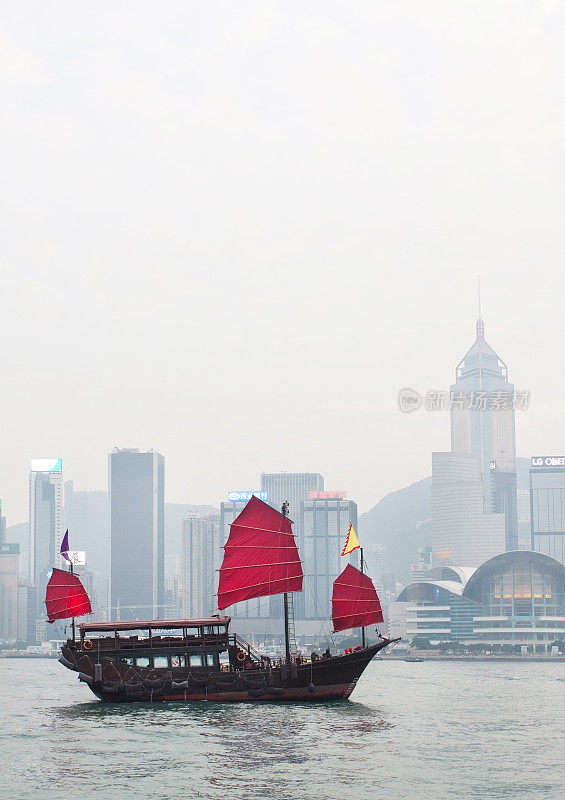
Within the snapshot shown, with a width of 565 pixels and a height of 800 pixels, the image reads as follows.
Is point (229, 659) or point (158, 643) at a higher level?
point (158, 643)

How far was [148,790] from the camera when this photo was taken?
43.5 metres

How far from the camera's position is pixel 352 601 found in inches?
3164

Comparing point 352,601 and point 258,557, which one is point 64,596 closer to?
point 258,557

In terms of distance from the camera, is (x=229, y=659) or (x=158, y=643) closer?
(x=158, y=643)

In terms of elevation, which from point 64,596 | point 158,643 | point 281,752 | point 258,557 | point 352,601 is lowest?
point 281,752

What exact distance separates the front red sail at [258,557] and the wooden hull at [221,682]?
682cm

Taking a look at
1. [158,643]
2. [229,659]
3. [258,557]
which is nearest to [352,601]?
[258,557]

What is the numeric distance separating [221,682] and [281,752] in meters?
20.7

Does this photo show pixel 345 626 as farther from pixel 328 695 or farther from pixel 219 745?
pixel 219 745

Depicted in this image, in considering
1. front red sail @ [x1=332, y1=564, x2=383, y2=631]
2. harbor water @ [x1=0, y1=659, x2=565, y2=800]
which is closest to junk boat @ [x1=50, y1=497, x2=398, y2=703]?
harbor water @ [x1=0, y1=659, x2=565, y2=800]

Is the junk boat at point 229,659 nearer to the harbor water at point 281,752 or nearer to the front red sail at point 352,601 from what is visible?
the harbor water at point 281,752

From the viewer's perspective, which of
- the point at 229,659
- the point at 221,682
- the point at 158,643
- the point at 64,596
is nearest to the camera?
the point at 221,682

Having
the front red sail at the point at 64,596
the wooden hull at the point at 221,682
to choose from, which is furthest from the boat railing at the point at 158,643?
the front red sail at the point at 64,596

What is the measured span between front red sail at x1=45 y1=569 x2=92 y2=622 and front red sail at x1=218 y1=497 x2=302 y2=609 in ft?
42.9
